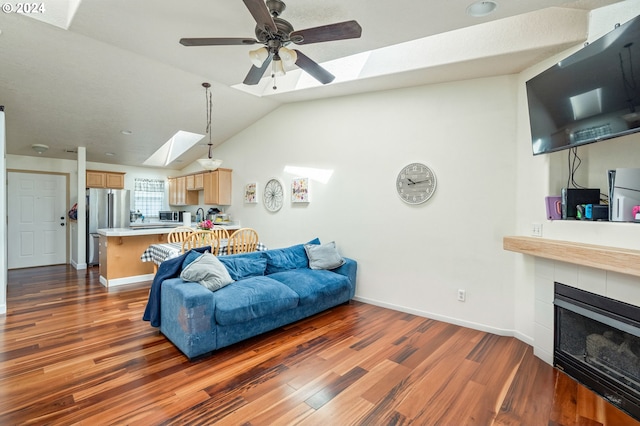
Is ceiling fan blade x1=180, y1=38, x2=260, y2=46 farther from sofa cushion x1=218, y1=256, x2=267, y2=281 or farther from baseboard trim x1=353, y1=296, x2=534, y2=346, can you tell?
baseboard trim x1=353, y1=296, x2=534, y2=346

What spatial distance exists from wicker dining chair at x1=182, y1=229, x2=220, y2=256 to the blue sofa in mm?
842

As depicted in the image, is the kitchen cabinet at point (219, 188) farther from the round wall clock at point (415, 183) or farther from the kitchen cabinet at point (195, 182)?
the round wall clock at point (415, 183)

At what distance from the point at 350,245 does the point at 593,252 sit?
2.60 meters

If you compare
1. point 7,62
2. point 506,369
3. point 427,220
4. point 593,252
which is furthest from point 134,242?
point 593,252

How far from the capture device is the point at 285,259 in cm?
383

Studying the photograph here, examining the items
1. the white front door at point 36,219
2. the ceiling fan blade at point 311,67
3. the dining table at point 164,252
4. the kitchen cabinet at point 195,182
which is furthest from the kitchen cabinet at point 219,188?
the ceiling fan blade at point 311,67

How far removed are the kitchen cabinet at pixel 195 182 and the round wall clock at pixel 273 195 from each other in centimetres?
209

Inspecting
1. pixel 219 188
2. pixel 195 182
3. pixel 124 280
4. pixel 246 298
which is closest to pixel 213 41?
pixel 246 298

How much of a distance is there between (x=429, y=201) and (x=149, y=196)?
7128mm

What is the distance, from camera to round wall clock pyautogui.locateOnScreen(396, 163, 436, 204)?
3.46m

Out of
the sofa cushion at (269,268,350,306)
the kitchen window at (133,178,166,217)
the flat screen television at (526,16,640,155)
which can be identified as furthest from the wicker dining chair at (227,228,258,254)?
the kitchen window at (133,178,166,217)

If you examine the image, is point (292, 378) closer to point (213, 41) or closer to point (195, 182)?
point (213, 41)

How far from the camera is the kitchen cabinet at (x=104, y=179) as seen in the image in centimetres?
652

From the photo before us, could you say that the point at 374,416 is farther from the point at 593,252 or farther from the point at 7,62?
the point at 7,62
